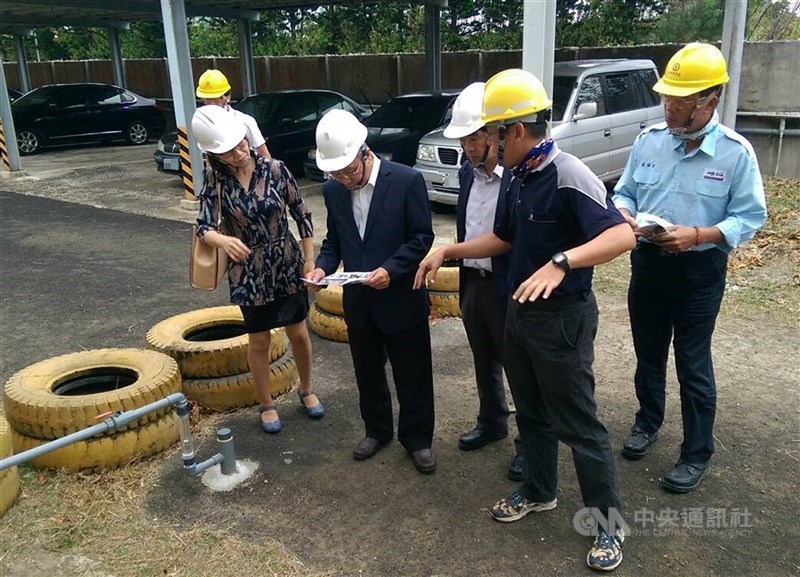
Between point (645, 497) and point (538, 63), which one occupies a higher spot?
point (538, 63)

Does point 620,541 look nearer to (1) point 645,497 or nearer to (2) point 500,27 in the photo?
(1) point 645,497

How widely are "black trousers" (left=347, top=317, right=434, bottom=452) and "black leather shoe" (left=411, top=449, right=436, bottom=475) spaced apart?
0.10 ft

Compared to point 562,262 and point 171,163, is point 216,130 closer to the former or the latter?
point 562,262

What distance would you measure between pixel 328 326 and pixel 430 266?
2204 millimetres

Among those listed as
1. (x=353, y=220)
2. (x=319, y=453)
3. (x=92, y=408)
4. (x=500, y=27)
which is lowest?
(x=319, y=453)

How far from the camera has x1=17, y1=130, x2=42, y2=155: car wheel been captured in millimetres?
16250

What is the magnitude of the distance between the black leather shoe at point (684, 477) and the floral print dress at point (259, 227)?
205cm

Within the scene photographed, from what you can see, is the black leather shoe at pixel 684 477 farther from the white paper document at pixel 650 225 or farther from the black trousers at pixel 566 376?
the white paper document at pixel 650 225

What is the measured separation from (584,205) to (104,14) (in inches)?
745

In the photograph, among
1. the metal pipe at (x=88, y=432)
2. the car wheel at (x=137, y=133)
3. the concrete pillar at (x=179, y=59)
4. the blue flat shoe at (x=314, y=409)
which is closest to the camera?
the metal pipe at (x=88, y=432)

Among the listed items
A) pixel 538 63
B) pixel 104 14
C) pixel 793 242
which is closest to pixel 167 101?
pixel 104 14

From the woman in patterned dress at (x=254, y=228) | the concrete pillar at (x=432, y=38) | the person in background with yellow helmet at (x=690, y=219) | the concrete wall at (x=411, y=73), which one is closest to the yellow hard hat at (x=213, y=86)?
the woman in patterned dress at (x=254, y=228)

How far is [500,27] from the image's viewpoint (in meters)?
20.9

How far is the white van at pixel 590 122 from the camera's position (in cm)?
850
